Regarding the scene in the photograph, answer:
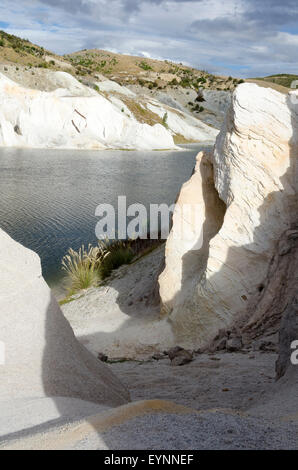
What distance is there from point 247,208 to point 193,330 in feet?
8.14

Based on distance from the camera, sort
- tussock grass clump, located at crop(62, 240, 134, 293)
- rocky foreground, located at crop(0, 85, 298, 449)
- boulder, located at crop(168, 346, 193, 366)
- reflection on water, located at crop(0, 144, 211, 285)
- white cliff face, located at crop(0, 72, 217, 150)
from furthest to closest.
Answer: white cliff face, located at crop(0, 72, 217, 150), reflection on water, located at crop(0, 144, 211, 285), tussock grass clump, located at crop(62, 240, 134, 293), boulder, located at crop(168, 346, 193, 366), rocky foreground, located at crop(0, 85, 298, 449)

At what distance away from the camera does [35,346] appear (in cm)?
473

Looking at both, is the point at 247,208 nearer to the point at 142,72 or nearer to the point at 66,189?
the point at 66,189

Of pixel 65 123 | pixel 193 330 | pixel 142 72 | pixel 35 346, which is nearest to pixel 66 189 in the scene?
pixel 193 330

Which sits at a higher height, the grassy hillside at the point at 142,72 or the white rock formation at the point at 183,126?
the grassy hillside at the point at 142,72

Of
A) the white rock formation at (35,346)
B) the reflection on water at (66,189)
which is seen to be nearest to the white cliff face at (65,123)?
the reflection on water at (66,189)

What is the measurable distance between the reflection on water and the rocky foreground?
5.10 meters

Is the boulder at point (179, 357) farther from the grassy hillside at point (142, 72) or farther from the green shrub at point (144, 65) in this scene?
the green shrub at point (144, 65)

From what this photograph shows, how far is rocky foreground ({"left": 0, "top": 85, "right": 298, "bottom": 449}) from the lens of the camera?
10.5 ft

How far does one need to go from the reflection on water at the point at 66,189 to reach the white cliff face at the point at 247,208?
6476 millimetres

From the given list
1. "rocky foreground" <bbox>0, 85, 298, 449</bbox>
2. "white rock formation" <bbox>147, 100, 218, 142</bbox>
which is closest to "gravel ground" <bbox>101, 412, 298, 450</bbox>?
"rocky foreground" <bbox>0, 85, 298, 449</bbox>

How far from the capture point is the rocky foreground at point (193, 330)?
320 cm

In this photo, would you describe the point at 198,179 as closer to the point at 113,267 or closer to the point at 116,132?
the point at 113,267

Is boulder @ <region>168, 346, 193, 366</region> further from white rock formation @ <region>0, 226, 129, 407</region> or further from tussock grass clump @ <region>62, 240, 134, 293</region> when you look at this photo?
tussock grass clump @ <region>62, 240, 134, 293</region>
